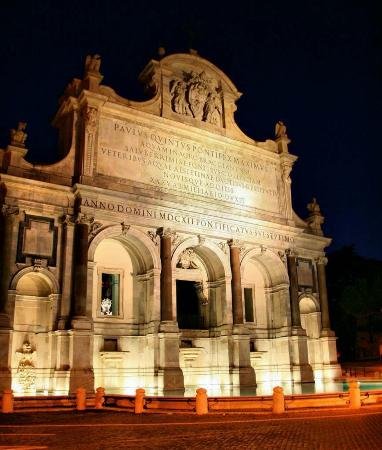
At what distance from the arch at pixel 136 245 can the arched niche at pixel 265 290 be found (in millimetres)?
6597

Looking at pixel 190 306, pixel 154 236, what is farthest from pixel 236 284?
pixel 154 236

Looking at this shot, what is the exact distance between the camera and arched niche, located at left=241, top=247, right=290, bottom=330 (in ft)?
98.8

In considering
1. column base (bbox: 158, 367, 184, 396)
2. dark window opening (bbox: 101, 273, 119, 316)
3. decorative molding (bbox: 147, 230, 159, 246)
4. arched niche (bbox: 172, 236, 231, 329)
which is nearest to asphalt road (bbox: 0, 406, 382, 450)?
column base (bbox: 158, 367, 184, 396)

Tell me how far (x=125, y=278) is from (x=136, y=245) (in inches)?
77.8

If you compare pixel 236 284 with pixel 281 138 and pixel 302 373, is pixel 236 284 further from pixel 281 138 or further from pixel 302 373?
pixel 281 138

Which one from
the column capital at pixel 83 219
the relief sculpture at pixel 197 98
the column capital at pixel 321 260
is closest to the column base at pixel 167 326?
the column capital at pixel 83 219

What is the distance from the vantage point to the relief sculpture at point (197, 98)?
2931 cm

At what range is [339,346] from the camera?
161 ft

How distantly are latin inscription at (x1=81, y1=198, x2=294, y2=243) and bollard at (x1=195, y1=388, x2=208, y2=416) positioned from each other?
38.6 ft

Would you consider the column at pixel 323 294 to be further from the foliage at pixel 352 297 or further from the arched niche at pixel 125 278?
the foliage at pixel 352 297

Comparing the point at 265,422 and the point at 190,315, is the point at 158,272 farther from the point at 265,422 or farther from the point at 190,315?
the point at 265,422

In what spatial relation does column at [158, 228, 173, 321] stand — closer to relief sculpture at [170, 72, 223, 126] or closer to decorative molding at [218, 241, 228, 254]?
decorative molding at [218, 241, 228, 254]

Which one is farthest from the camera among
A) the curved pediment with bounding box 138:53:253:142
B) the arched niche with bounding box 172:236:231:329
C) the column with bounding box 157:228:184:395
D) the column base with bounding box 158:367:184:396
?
the curved pediment with bounding box 138:53:253:142

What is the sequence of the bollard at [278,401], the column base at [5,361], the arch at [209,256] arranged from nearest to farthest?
the bollard at [278,401]
the column base at [5,361]
the arch at [209,256]
